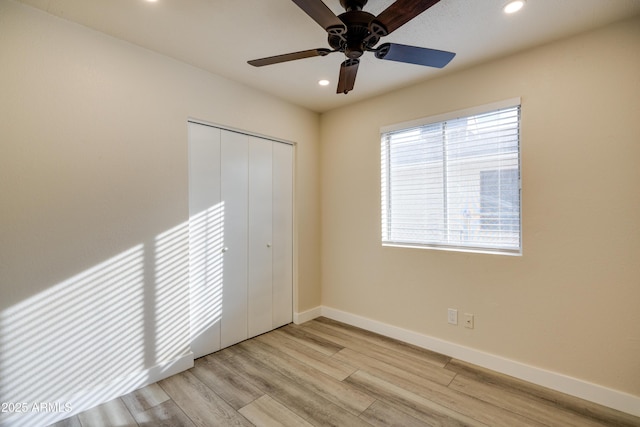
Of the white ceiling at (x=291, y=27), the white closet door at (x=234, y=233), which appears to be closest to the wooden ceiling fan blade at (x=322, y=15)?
the white ceiling at (x=291, y=27)

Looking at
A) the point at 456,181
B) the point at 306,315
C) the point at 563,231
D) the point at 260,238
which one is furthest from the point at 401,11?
the point at 306,315

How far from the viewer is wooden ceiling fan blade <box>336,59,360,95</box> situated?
1775 millimetres

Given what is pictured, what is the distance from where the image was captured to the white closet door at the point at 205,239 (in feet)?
8.16

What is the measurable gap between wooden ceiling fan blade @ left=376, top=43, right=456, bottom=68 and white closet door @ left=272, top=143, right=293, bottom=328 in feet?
5.75

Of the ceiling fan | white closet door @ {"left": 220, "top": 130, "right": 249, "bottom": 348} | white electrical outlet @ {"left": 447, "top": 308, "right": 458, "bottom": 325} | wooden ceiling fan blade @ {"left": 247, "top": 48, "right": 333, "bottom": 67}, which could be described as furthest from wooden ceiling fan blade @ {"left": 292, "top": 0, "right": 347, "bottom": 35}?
white electrical outlet @ {"left": 447, "top": 308, "right": 458, "bottom": 325}

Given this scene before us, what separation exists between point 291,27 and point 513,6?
1354 mm

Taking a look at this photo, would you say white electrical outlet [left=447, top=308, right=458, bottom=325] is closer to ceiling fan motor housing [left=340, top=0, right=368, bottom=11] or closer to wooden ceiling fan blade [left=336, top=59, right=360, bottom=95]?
wooden ceiling fan blade [left=336, top=59, right=360, bottom=95]

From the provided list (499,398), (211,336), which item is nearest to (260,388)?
(211,336)

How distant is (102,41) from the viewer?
6.52 ft

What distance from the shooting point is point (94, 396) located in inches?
75.5

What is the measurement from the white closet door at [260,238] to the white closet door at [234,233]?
7 cm

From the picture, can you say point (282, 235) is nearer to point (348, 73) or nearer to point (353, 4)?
point (348, 73)

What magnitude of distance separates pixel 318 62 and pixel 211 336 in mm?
2561

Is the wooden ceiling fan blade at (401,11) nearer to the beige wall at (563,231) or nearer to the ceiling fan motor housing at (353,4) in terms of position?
the ceiling fan motor housing at (353,4)
